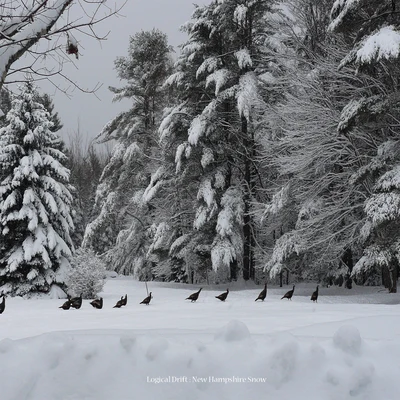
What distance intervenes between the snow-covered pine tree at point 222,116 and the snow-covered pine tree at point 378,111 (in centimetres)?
518

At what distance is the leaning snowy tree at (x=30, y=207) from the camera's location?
55.4ft

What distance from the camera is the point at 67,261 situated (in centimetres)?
1786

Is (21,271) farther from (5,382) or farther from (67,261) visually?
(5,382)

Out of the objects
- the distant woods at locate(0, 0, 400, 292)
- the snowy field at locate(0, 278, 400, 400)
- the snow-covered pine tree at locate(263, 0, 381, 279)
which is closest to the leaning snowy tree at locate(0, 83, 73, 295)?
the distant woods at locate(0, 0, 400, 292)

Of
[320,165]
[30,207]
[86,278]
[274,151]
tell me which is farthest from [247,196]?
[30,207]

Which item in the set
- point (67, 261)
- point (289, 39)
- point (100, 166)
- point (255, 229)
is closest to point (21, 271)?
point (67, 261)

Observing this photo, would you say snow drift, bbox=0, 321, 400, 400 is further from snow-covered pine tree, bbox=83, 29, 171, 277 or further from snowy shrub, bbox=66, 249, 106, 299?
snow-covered pine tree, bbox=83, 29, 171, 277

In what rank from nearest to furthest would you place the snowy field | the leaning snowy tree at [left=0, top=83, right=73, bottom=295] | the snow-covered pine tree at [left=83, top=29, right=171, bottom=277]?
the snowy field < the leaning snowy tree at [left=0, top=83, right=73, bottom=295] < the snow-covered pine tree at [left=83, top=29, right=171, bottom=277]

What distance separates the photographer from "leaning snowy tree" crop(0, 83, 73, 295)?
16891mm

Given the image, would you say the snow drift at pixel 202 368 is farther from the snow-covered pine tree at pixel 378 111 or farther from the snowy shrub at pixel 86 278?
the snowy shrub at pixel 86 278

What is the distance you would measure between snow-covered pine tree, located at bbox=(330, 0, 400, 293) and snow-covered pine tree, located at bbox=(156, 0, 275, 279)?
17.0 feet

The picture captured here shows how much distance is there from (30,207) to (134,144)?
7663 mm

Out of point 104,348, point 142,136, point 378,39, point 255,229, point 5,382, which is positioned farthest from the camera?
point 142,136

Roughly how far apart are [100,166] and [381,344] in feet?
190
